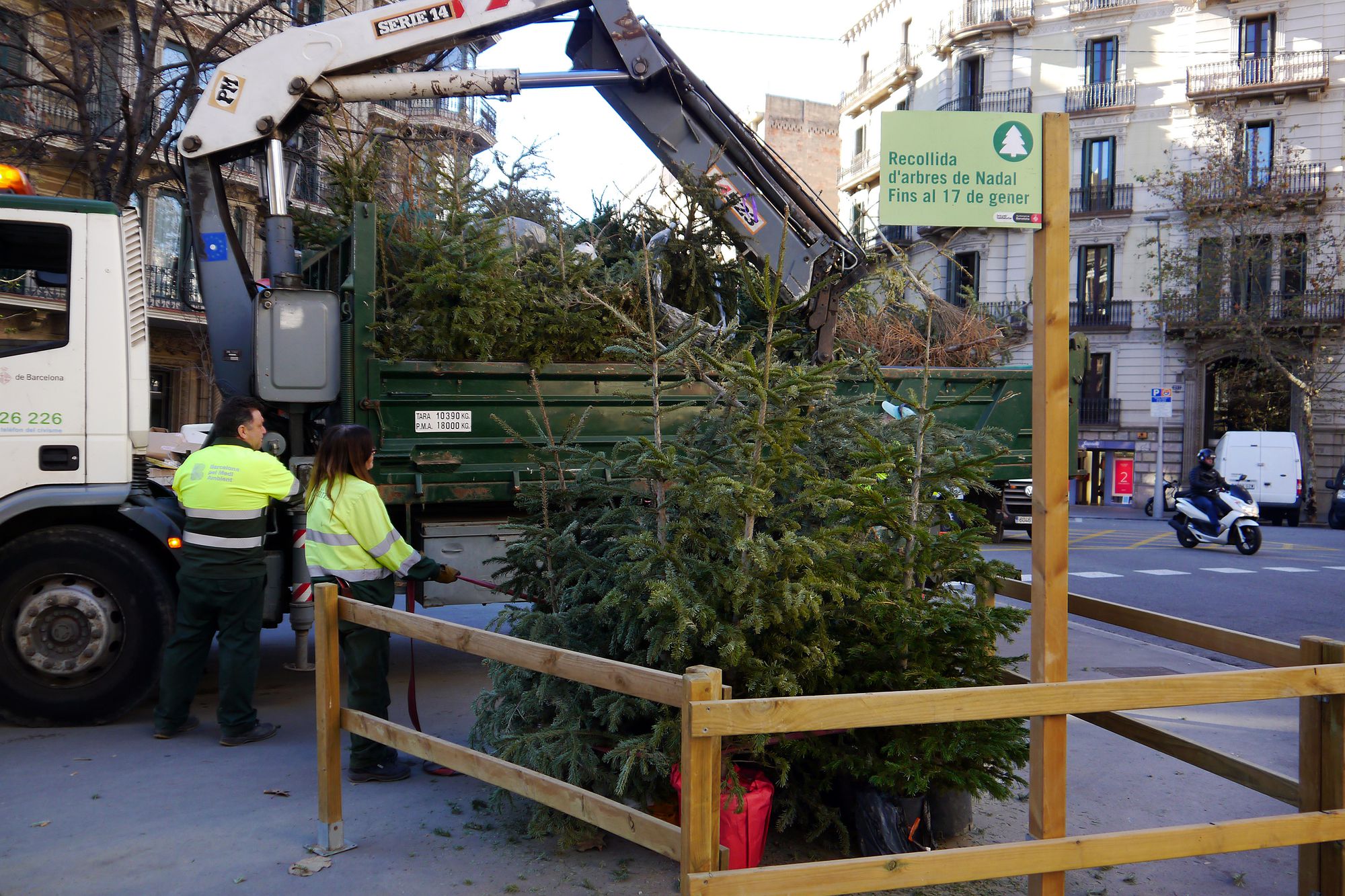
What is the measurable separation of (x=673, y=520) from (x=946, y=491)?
1.16 m

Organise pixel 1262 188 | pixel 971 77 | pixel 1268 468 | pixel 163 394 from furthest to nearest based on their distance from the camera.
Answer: pixel 971 77
pixel 1262 188
pixel 1268 468
pixel 163 394

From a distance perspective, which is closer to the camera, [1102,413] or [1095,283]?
[1102,413]

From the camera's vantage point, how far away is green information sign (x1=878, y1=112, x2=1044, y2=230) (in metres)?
3.17

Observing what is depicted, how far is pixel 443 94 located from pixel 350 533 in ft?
11.6

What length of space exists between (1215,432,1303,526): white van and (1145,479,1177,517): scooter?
6.13 feet

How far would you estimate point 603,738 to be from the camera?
12.9 ft

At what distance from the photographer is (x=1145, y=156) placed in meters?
33.2

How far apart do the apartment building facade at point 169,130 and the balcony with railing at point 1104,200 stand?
842 inches

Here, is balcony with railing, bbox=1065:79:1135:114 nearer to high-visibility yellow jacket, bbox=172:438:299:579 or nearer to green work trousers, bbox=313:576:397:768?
high-visibility yellow jacket, bbox=172:438:299:579

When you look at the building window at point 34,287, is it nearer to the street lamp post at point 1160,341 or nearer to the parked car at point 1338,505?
the parked car at point 1338,505

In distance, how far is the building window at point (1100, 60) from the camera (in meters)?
34.1

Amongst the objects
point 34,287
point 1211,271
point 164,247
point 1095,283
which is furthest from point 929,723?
point 1095,283

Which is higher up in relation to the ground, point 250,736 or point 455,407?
point 455,407

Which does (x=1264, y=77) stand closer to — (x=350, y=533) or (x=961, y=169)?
(x=961, y=169)
